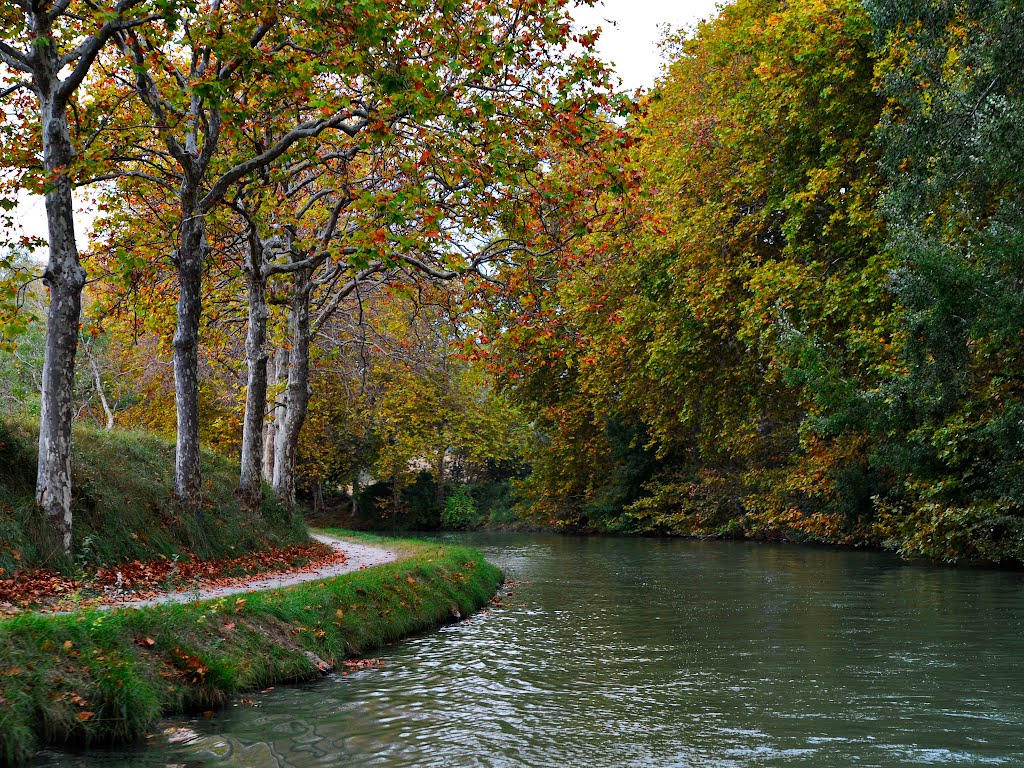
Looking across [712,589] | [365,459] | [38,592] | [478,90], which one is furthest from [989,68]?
[365,459]

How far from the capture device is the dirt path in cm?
1030

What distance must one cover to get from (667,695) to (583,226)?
8.76m

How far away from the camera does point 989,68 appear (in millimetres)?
17484

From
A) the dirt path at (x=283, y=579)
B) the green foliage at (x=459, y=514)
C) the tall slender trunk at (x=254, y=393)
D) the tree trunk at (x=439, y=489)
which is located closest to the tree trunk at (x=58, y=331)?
the dirt path at (x=283, y=579)

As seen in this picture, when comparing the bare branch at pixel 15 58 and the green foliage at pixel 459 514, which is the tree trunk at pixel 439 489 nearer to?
the green foliage at pixel 459 514

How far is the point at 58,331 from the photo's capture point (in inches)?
470

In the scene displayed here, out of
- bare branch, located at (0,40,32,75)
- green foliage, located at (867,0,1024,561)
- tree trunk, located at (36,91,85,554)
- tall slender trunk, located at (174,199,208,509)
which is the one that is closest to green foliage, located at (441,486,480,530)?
green foliage, located at (867,0,1024,561)

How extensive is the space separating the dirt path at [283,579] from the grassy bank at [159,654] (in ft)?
2.56

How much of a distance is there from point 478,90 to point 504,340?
4852 millimetres

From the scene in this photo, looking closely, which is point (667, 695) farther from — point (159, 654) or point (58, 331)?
point (58, 331)

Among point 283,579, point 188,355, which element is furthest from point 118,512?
point 188,355

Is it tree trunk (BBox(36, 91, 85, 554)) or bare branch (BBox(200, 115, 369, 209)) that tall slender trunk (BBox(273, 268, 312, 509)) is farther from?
tree trunk (BBox(36, 91, 85, 554))

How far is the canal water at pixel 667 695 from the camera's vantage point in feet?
22.0

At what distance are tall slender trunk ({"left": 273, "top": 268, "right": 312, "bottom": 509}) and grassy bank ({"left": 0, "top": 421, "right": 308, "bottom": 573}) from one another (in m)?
3.66
